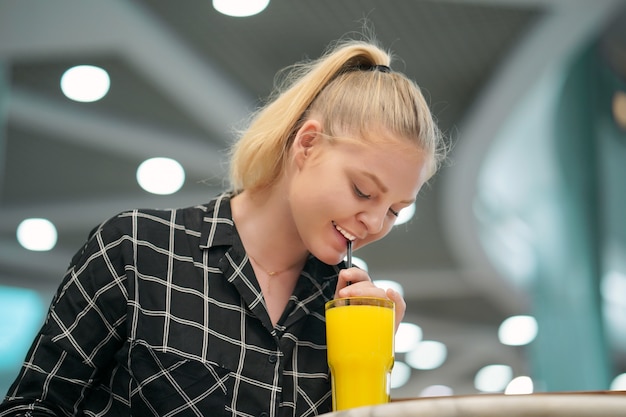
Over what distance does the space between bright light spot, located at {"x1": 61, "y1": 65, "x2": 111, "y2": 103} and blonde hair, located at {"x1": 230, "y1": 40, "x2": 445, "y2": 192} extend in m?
3.63

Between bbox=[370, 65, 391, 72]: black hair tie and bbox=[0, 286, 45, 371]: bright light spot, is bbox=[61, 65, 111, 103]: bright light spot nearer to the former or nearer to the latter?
bbox=[0, 286, 45, 371]: bright light spot

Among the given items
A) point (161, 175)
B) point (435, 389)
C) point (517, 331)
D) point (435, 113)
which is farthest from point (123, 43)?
point (435, 389)

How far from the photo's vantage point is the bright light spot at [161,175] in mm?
6527

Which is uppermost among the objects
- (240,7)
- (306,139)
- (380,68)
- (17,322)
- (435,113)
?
(435,113)

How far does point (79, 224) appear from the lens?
761cm

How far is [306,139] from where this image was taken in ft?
5.73

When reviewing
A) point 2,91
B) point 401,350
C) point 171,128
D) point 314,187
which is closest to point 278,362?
point 314,187

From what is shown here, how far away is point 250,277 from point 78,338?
0.34 m

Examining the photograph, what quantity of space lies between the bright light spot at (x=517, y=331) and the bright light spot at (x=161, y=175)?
15.6ft

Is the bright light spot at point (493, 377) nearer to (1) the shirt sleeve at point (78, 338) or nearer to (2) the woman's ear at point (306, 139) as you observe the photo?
(2) the woman's ear at point (306, 139)

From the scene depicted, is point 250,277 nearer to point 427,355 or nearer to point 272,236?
point 272,236

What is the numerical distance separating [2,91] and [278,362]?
4.27m

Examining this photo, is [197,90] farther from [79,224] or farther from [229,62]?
[79,224]

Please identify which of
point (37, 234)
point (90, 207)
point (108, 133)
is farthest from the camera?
point (37, 234)
